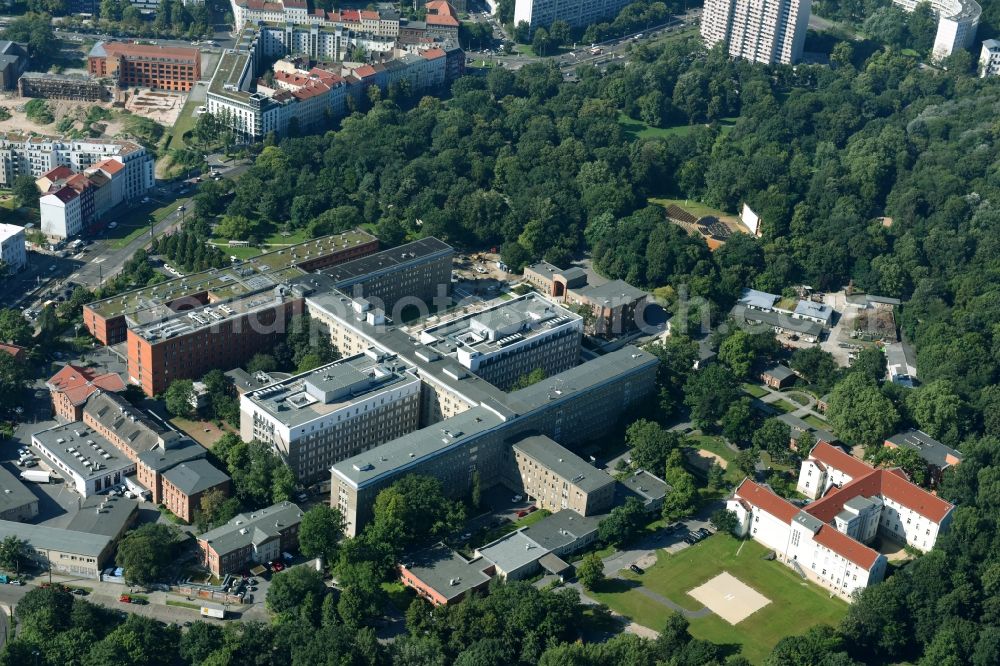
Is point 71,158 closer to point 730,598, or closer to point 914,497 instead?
point 730,598

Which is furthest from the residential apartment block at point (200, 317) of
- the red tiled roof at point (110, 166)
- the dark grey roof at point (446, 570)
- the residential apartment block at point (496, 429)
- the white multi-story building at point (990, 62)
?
the white multi-story building at point (990, 62)

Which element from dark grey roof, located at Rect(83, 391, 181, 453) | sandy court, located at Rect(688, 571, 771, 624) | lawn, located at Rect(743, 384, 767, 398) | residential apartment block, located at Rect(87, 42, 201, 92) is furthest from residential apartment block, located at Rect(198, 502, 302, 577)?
residential apartment block, located at Rect(87, 42, 201, 92)

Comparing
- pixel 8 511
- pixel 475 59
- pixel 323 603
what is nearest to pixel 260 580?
pixel 323 603

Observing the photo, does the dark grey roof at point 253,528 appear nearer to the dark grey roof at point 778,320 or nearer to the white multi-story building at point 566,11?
the dark grey roof at point 778,320

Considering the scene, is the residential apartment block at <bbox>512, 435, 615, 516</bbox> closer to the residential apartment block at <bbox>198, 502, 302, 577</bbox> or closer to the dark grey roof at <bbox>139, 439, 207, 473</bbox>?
the residential apartment block at <bbox>198, 502, 302, 577</bbox>

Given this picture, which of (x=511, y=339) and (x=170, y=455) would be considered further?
(x=511, y=339)

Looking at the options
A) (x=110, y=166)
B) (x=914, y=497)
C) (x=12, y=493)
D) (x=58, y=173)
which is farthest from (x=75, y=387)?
(x=914, y=497)
